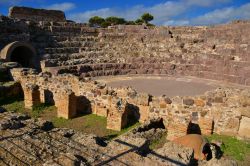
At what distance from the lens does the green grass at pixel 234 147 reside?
28.0ft

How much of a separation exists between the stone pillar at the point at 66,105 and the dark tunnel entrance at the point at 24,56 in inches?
383

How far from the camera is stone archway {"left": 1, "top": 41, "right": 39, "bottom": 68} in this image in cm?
1856

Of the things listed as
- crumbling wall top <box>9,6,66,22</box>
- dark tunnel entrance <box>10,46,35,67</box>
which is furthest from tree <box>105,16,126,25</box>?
dark tunnel entrance <box>10,46,35,67</box>

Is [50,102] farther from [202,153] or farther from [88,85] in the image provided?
[202,153]

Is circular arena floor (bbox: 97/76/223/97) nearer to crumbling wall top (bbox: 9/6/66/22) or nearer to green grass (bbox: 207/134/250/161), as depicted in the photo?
green grass (bbox: 207/134/250/161)

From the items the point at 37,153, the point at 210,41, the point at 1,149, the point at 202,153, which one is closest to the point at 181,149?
the point at 202,153

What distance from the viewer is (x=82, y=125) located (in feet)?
36.2

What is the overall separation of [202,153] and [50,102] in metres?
7.90

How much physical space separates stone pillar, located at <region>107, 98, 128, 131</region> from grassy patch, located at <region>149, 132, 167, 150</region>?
1637 mm

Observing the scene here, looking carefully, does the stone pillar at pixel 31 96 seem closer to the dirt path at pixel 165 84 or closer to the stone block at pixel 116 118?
the stone block at pixel 116 118

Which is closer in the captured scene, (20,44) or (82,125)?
(82,125)

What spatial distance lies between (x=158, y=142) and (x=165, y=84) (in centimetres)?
1019

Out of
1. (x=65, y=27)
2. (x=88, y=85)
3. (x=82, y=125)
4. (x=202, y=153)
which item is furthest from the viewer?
(x=65, y=27)

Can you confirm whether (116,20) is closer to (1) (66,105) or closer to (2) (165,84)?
(2) (165,84)
